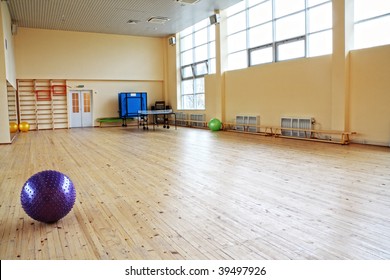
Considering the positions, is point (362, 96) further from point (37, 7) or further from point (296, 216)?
point (37, 7)

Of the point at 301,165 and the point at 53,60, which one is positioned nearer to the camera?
the point at 301,165

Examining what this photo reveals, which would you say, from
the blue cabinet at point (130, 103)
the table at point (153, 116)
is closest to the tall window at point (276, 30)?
the table at point (153, 116)

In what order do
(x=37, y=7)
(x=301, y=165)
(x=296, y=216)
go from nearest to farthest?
1. (x=296, y=216)
2. (x=301, y=165)
3. (x=37, y=7)

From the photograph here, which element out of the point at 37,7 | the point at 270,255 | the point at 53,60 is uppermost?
the point at 37,7

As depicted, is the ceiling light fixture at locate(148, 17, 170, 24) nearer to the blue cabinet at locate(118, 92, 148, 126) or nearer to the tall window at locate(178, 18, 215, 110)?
the tall window at locate(178, 18, 215, 110)

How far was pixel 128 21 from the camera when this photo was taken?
1280cm

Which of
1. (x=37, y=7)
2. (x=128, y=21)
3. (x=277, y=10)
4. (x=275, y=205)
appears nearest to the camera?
(x=275, y=205)

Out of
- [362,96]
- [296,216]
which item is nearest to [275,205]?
[296,216]

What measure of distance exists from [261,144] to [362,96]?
2377mm

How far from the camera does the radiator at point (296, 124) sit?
8445 millimetres

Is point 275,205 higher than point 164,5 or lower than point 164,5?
lower

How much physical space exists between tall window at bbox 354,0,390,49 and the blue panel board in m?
10.0

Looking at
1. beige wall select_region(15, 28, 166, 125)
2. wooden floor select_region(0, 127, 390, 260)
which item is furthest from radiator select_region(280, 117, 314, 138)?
beige wall select_region(15, 28, 166, 125)

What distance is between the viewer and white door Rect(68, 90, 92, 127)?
14.8 metres
